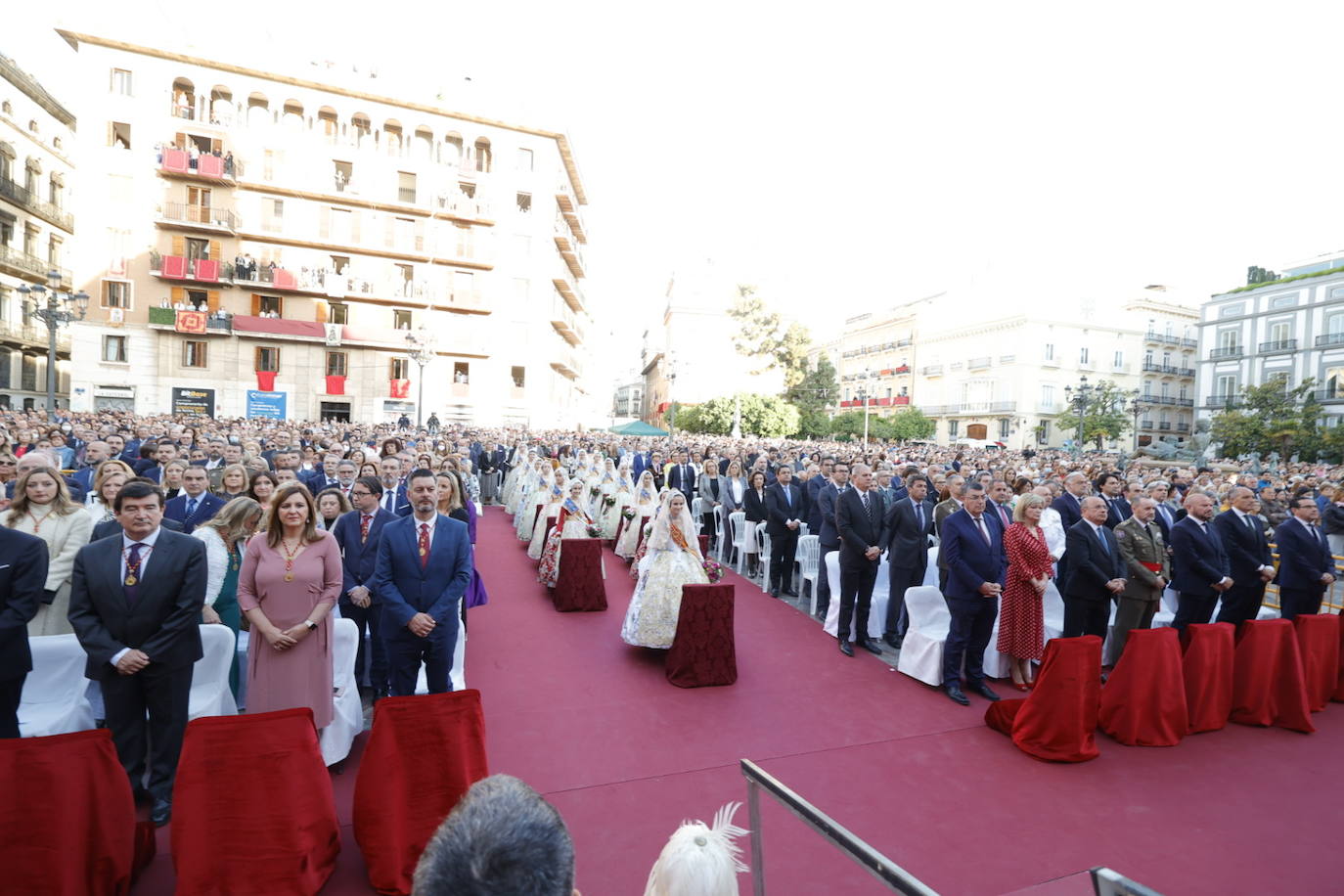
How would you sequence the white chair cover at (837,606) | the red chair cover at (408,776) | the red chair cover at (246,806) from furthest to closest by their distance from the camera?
the white chair cover at (837,606) → the red chair cover at (408,776) → the red chair cover at (246,806)

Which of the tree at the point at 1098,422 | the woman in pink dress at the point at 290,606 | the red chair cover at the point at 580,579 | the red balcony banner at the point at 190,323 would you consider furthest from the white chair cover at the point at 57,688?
the tree at the point at 1098,422

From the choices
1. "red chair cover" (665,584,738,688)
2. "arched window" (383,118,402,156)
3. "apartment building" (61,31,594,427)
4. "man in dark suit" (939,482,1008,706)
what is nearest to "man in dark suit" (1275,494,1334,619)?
"man in dark suit" (939,482,1008,706)

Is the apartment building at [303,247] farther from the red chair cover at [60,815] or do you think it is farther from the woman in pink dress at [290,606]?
the red chair cover at [60,815]

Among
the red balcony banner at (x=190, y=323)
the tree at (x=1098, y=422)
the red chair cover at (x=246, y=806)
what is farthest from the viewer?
the tree at (x=1098, y=422)

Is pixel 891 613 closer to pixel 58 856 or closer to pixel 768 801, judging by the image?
pixel 768 801

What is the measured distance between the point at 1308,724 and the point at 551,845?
6.53 meters

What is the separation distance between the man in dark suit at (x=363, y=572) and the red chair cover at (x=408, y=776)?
6.12 ft

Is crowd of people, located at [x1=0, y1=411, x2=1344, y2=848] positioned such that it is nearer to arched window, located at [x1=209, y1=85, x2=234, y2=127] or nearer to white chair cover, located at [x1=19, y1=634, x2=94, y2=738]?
white chair cover, located at [x1=19, y1=634, x2=94, y2=738]

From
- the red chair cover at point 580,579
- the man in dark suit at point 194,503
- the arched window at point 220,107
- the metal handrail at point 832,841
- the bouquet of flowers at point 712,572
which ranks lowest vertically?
the red chair cover at point 580,579

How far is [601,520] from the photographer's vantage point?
38.9ft

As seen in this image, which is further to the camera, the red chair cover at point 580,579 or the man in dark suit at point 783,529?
the man in dark suit at point 783,529

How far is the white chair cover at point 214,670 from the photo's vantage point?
161 inches

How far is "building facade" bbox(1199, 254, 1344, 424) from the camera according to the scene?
117 feet

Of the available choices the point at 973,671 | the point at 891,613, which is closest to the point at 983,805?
the point at 973,671
